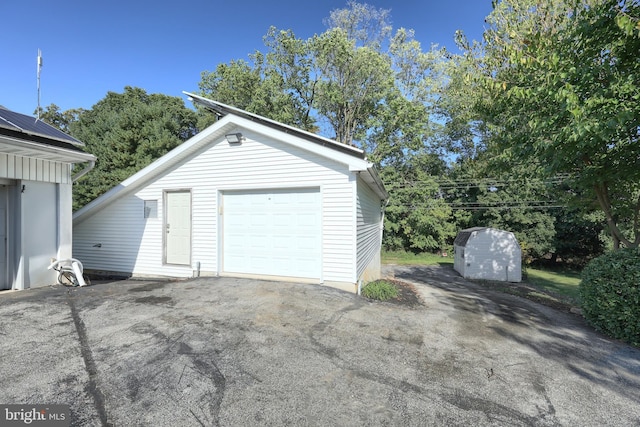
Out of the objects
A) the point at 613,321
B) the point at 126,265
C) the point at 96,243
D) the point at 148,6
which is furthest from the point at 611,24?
the point at 96,243

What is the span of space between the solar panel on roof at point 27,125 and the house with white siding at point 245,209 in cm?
214

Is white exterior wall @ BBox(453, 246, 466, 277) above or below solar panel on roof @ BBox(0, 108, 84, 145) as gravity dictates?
below

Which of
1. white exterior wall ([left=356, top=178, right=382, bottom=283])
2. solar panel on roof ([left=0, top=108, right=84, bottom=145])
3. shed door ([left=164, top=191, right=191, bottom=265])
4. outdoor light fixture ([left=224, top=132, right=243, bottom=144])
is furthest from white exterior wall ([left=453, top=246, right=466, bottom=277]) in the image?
solar panel on roof ([left=0, top=108, right=84, bottom=145])

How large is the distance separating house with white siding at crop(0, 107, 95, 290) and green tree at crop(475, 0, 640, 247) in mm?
8794

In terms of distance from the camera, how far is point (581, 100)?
5.11m

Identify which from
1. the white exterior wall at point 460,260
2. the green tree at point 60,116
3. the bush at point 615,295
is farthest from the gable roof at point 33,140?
the green tree at point 60,116

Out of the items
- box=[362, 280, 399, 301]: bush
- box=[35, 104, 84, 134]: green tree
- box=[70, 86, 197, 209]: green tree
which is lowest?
box=[362, 280, 399, 301]: bush

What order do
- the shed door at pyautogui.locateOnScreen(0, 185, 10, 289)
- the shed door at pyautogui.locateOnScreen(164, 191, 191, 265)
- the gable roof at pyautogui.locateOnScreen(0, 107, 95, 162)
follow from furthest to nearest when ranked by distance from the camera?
the shed door at pyautogui.locateOnScreen(164, 191, 191, 265) < the shed door at pyautogui.locateOnScreen(0, 185, 10, 289) < the gable roof at pyautogui.locateOnScreen(0, 107, 95, 162)

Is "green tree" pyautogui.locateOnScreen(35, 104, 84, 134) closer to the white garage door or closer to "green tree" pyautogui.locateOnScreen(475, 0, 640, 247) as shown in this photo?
the white garage door

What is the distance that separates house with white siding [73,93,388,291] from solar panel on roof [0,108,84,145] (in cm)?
214

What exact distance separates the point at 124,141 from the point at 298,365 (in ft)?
73.5

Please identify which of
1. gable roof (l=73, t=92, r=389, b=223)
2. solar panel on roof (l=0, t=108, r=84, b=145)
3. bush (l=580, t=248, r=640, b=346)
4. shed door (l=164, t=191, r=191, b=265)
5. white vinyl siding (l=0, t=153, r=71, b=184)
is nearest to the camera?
bush (l=580, t=248, r=640, b=346)

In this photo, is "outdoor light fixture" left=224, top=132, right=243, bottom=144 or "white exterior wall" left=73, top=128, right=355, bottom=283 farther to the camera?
"outdoor light fixture" left=224, top=132, right=243, bottom=144

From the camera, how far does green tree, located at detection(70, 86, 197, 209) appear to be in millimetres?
19969
